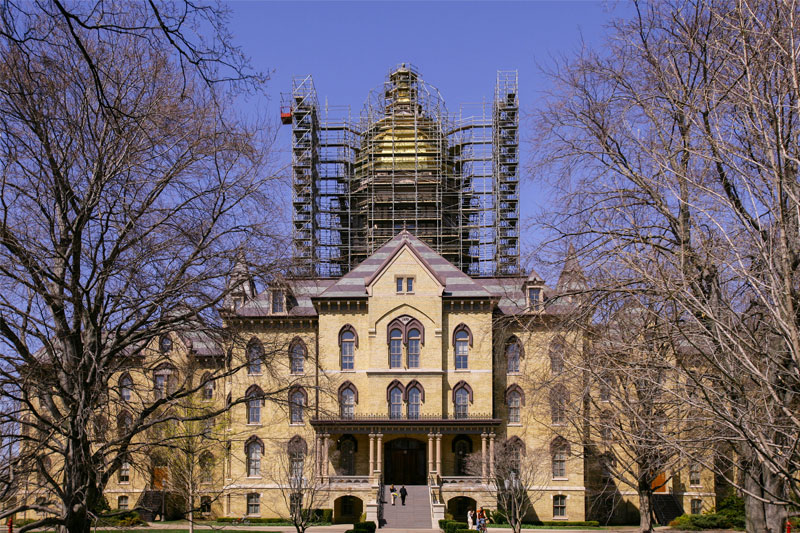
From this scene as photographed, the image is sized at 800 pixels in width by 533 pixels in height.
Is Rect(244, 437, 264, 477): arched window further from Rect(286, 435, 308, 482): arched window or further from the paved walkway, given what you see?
the paved walkway

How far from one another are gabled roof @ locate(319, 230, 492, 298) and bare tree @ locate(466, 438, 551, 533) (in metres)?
8.24

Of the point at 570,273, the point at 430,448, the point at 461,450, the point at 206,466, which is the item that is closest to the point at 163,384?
the point at 570,273

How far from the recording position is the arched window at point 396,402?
156 feet

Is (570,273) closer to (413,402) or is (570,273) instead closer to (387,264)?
(413,402)


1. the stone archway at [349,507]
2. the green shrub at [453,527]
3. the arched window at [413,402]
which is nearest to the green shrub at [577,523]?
the arched window at [413,402]

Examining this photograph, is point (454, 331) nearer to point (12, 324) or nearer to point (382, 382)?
point (382, 382)

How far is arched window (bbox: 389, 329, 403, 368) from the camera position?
48.4m

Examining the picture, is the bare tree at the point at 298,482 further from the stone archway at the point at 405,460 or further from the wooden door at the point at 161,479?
the wooden door at the point at 161,479

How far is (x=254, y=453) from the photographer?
49.7 m

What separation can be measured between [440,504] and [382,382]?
26.1 ft

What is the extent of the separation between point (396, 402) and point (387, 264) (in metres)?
7.44

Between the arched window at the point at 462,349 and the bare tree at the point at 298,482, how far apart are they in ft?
30.6

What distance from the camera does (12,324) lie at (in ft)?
39.6

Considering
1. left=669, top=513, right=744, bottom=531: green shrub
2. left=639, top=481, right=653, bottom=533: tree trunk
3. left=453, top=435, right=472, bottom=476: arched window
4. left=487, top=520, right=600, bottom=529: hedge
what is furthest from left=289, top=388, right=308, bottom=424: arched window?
left=669, top=513, right=744, bottom=531: green shrub
